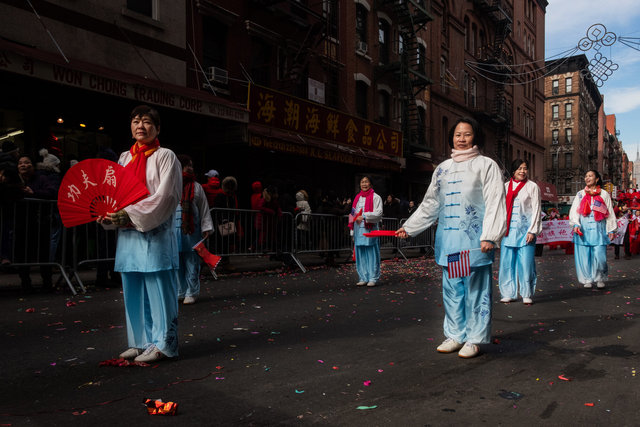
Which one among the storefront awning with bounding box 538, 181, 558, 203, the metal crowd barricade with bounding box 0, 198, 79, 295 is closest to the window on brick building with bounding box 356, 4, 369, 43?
the metal crowd barricade with bounding box 0, 198, 79, 295

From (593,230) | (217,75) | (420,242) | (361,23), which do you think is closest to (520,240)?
(593,230)

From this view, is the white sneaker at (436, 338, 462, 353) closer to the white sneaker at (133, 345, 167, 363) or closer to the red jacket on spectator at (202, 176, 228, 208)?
the white sneaker at (133, 345, 167, 363)

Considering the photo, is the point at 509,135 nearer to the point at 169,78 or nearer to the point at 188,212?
the point at 169,78

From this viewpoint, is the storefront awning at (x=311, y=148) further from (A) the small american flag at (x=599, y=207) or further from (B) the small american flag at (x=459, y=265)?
(B) the small american flag at (x=459, y=265)

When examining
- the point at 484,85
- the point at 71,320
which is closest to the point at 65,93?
the point at 71,320

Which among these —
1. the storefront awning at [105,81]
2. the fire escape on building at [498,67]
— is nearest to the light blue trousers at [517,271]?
the storefront awning at [105,81]

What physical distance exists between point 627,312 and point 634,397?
3.75 metres

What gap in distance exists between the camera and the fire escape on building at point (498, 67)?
33.8 meters

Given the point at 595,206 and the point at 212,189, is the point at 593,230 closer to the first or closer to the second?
the point at 595,206

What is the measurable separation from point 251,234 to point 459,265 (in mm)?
7119

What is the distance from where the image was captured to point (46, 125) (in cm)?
1191

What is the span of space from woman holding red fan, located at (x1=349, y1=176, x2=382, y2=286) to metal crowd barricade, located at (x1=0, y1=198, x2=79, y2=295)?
4.70m

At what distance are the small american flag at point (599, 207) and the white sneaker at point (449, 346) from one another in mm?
5886

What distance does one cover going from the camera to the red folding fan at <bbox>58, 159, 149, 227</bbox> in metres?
4.06
